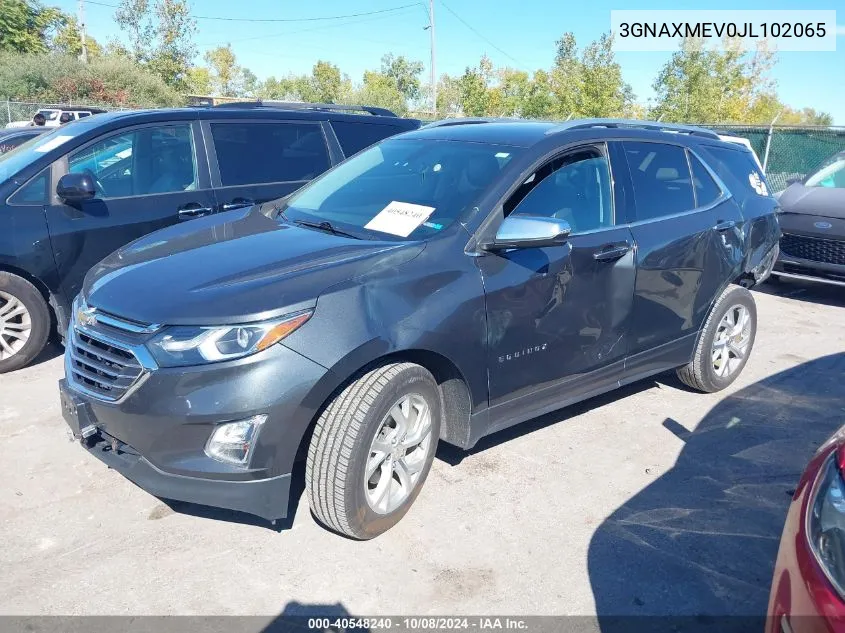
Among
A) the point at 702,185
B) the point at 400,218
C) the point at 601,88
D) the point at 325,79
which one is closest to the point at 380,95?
the point at 325,79

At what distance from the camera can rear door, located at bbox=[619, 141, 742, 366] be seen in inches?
161

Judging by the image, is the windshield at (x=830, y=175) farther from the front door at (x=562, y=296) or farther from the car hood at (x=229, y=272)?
the car hood at (x=229, y=272)

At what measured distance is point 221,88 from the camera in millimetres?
73750

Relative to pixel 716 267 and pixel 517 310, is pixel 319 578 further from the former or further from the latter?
pixel 716 267

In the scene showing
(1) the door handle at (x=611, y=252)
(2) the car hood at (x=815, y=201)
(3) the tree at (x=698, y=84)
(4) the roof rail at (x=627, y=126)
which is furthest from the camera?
(3) the tree at (x=698, y=84)

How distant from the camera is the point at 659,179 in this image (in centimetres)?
433

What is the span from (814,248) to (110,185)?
7109 mm

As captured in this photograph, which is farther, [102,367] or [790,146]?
[790,146]

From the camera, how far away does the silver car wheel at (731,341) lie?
4887mm

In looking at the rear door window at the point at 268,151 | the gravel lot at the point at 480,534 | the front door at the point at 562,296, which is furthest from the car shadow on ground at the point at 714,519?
the rear door window at the point at 268,151

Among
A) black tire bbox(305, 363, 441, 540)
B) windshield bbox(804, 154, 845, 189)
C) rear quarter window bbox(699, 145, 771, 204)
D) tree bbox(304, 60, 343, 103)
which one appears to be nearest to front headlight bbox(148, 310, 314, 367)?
black tire bbox(305, 363, 441, 540)

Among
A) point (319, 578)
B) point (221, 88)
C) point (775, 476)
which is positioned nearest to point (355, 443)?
point (319, 578)

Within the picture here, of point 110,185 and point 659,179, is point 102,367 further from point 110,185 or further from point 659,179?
point 659,179

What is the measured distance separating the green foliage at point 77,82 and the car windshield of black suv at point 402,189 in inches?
1214
